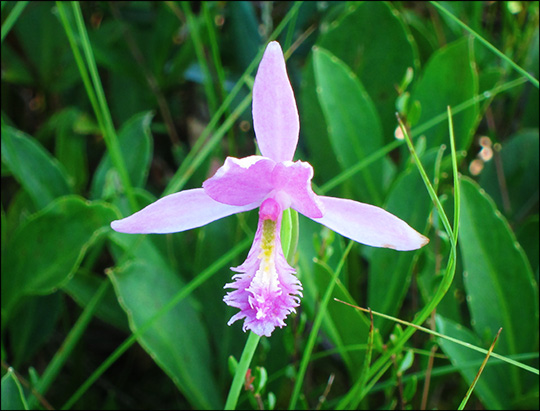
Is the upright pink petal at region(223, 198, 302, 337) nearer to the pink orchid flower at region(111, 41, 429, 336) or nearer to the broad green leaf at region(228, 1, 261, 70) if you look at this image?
the pink orchid flower at region(111, 41, 429, 336)

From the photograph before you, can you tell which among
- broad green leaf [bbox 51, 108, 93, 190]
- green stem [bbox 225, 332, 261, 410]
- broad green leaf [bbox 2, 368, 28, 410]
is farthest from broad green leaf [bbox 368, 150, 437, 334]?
broad green leaf [bbox 51, 108, 93, 190]

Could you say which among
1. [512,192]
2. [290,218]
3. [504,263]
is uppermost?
[512,192]

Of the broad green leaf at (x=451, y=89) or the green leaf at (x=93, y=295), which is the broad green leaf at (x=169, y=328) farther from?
the broad green leaf at (x=451, y=89)

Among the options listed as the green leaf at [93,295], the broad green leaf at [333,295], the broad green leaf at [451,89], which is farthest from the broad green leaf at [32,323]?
the broad green leaf at [451,89]

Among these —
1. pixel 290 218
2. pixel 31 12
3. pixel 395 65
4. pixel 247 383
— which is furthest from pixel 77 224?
pixel 31 12

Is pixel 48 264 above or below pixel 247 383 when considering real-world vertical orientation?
above

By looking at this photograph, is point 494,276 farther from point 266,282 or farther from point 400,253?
point 266,282

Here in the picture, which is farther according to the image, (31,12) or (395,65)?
(31,12)

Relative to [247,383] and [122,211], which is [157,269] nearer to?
[122,211]
